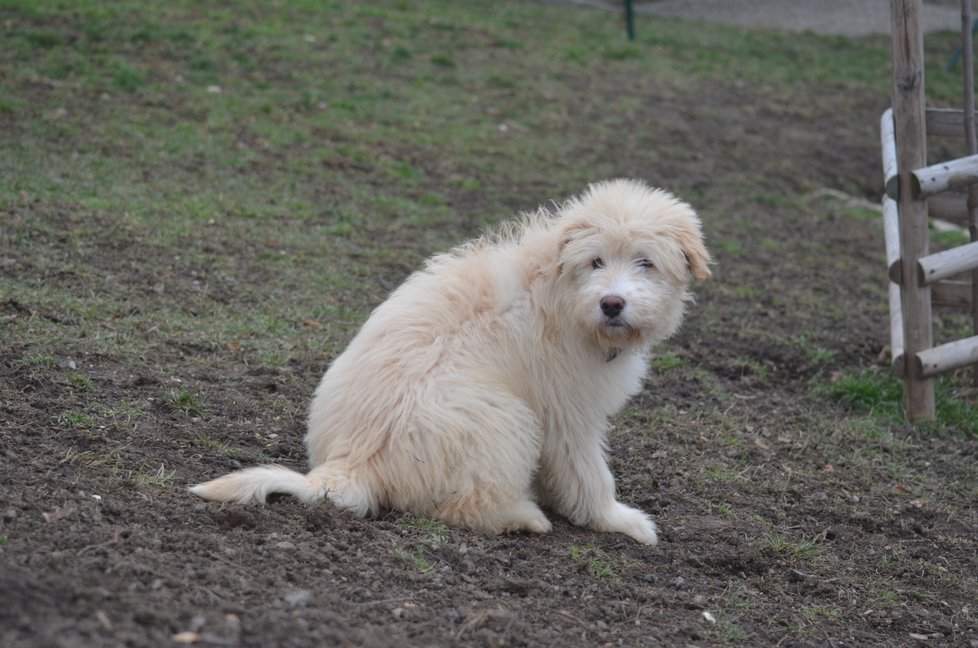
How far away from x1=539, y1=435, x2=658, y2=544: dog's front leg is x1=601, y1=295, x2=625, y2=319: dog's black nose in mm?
688

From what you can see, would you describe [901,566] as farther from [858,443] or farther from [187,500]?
[187,500]

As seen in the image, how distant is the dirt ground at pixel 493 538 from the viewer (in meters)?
3.62

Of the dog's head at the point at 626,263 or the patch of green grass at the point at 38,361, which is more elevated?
the dog's head at the point at 626,263

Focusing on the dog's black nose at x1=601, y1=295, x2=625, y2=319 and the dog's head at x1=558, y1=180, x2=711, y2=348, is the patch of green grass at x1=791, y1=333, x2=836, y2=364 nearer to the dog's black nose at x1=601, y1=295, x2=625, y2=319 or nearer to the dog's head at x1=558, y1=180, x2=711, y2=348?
the dog's head at x1=558, y1=180, x2=711, y2=348

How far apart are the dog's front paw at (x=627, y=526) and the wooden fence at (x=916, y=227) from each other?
9.71 feet

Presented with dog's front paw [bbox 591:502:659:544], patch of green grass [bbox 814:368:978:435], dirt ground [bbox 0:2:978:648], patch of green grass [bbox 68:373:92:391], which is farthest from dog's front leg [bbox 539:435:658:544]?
patch of green grass [bbox 814:368:978:435]

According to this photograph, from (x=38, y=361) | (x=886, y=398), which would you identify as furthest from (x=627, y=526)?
(x=886, y=398)

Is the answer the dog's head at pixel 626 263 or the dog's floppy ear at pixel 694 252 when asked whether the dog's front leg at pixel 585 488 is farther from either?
the dog's floppy ear at pixel 694 252

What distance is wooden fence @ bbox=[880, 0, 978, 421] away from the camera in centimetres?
693

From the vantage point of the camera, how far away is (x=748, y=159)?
13.0 meters

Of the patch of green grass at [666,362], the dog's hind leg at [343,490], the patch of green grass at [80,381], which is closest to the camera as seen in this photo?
the dog's hind leg at [343,490]

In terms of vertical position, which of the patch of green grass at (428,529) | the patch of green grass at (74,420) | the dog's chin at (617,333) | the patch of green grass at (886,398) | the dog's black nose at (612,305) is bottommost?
the patch of green grass at (886,398)

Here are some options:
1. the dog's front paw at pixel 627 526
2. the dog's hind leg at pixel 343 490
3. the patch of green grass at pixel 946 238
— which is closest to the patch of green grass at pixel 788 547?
the dog's front paw at pixel 627 526

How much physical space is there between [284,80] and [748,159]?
5.75 metres
